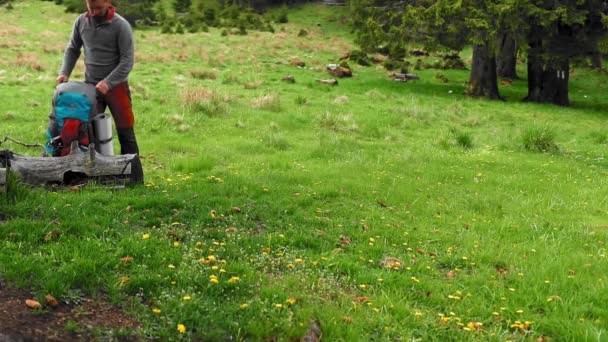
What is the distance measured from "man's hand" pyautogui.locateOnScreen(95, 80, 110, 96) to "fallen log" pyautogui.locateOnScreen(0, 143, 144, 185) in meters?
0.77

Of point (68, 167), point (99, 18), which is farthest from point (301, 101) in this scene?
point (68, 167)

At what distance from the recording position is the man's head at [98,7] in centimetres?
713

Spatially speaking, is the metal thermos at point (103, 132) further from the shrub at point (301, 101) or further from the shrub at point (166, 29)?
the shrub at point (166, 29)

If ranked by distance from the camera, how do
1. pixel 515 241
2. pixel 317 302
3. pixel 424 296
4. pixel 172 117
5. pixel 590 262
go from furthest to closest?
pixel 172 117 → pixel 515 241 → pixel 590 262 → pixel 424 296 → pixel 317 302

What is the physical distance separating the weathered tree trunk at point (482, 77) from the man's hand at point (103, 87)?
63.8ft

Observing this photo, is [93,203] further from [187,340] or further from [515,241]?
[515,241]

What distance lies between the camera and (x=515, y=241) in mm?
6848

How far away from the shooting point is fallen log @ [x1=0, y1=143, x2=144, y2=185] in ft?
22.3

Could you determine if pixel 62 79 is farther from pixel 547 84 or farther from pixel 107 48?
pixel 547 84

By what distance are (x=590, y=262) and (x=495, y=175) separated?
14.6 ft

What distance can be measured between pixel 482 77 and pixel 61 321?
22.5 meters

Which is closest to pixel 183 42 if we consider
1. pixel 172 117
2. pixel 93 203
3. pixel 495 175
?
pixel 172 117

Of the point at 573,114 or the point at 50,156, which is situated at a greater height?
the point at 50,156

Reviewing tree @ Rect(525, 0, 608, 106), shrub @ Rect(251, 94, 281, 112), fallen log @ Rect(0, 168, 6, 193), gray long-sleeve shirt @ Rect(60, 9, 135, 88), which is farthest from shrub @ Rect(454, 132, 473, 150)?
fallen log @ Rect(0, 168, 6, 193)
